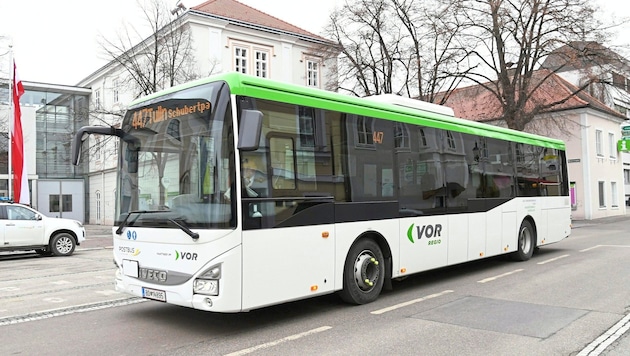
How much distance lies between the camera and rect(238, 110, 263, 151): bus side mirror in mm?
5281

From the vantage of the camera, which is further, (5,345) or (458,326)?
(458,326)

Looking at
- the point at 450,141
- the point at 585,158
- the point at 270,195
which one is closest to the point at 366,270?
the point at 270,195

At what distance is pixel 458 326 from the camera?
20.1 ft

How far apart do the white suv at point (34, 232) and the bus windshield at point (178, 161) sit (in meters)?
10.4

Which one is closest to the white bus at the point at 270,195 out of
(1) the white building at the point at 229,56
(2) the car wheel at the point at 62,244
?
(2) the car wheel at the point at 62,244

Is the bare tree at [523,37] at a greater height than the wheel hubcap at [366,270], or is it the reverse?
the bare tree at [523,37]

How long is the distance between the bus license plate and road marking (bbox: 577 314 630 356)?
14.8 feet

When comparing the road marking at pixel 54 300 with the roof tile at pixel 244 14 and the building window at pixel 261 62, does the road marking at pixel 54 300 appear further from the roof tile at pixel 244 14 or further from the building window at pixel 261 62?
the building window at pixel 261 62

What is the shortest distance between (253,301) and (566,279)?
21.2 ft

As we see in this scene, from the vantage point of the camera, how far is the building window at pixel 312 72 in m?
36.8

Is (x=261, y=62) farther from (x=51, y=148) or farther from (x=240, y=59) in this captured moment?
(x=51, y=148)

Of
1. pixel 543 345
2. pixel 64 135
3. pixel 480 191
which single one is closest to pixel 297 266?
pixel 543 345

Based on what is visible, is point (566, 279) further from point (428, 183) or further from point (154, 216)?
point (154, 216)

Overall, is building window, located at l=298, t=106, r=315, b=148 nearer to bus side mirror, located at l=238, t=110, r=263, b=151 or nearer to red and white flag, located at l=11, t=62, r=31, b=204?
bus side mirror, located at l=238, t=110, r=263, b=151
